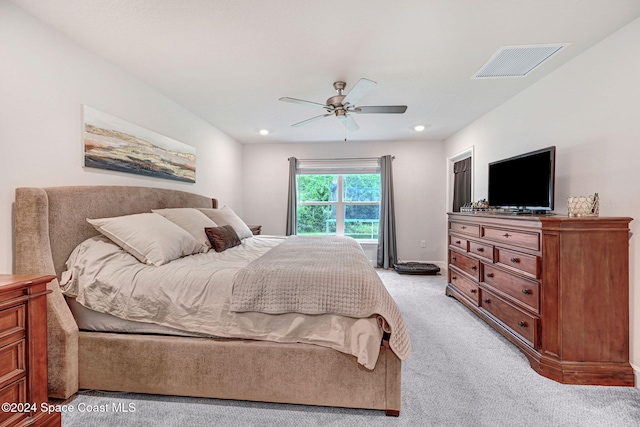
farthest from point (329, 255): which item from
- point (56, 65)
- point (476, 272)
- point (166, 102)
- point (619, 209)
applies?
point (166, 102)

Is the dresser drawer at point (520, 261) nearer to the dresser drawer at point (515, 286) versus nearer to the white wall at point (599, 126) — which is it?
the dresser drawer at point (515, 286)

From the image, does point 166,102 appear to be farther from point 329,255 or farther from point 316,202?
point 316,202

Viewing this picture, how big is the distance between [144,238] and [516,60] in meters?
3.23

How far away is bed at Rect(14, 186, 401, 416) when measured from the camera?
A: 152 cm

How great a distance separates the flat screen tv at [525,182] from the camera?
229 centimetres

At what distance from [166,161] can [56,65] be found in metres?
1.22

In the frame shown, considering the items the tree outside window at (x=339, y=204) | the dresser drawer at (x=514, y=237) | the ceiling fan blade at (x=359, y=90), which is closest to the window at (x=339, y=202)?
the tree outside window at (x=339, y=204)

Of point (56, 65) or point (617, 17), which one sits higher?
point (617, 17)

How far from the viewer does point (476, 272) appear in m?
2.86

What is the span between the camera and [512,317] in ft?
7.46

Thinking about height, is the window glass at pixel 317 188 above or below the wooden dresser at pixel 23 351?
above

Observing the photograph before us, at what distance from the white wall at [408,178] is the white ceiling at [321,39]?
6.71 ft

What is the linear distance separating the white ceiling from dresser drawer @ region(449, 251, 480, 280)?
181 centimetres

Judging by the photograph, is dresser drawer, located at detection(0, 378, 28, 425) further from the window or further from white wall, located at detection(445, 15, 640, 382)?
the window
